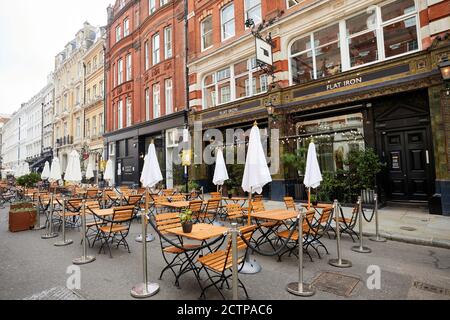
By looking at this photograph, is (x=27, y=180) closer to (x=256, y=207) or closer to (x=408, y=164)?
(x=256, y=207)

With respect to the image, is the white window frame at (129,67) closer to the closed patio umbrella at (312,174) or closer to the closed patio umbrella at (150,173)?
the closed patio umbrella at (150,173)

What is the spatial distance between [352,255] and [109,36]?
30.0 meters

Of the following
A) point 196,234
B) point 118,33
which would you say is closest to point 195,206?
point 196,234

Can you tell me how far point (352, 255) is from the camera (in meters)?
5.64

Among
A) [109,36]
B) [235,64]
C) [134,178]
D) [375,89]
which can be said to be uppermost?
[109,36]

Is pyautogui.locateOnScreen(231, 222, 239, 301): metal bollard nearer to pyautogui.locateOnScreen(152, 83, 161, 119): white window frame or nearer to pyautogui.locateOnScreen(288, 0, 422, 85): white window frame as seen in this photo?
pyautogui.locateOnScreen(288, 0, 422, 85): white window frame

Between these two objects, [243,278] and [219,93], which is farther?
[219,93]

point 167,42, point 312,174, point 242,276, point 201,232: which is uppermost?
point 167,42

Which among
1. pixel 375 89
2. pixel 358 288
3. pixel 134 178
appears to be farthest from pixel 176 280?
pixel 134 178

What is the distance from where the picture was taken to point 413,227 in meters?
7.35

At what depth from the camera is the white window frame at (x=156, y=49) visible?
21250mm

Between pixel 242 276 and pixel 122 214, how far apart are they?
3.42 metres

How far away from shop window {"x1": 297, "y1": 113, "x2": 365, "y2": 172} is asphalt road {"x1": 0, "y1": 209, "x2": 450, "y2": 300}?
20.2ft

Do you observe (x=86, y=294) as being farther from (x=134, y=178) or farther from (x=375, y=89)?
(x=134, y=178)
